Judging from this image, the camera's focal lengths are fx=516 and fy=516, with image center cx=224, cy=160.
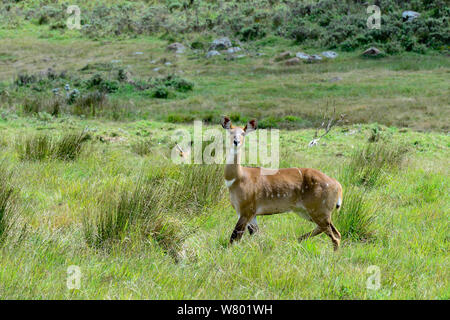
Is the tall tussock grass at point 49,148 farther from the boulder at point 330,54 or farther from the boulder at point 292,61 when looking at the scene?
the boulder at point 330,54

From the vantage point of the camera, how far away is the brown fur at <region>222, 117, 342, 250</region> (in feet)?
17.2

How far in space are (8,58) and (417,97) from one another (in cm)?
2464

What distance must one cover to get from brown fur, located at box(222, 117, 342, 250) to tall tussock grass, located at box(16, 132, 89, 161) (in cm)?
450

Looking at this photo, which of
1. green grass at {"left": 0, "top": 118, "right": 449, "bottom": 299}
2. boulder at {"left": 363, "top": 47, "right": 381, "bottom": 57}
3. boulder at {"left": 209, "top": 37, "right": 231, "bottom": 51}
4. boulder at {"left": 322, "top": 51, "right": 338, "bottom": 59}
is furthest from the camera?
boulder at {"left": 209, "top": 37, "right": 231, "bottom": 51}

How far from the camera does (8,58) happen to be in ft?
107

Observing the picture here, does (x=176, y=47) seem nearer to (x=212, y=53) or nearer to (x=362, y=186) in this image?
(x=212, y=53)

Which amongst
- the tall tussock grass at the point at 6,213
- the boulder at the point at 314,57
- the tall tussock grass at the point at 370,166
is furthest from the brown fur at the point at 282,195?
the boulder at the point at 314,57

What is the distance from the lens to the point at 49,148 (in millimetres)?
8828

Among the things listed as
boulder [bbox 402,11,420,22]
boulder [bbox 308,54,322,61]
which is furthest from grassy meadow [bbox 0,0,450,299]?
boulder [bbox 402,11,420,22]

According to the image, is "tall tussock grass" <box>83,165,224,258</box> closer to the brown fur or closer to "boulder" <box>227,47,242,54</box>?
the brown fur

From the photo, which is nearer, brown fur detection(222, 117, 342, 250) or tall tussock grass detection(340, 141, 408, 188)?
brown fur detection(222, 117, 342, 250)

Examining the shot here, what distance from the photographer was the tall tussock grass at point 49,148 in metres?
8.80
